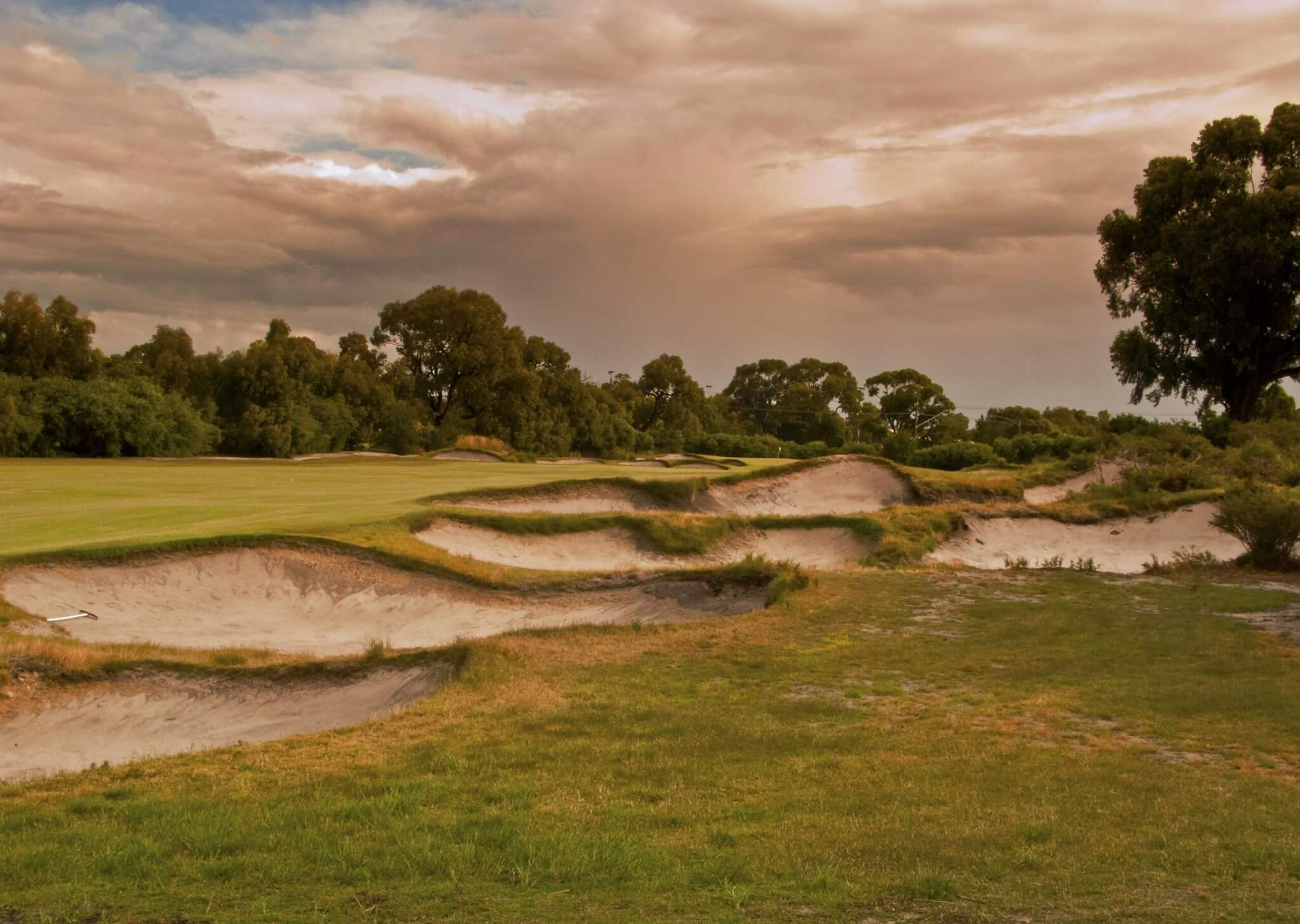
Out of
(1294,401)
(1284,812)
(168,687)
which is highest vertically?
(1294,401)

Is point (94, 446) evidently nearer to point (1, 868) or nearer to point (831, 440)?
point (1, 868)

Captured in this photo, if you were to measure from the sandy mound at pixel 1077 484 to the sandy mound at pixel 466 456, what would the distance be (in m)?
28.0

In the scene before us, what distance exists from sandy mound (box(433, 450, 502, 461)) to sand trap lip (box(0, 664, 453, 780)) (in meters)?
38.7

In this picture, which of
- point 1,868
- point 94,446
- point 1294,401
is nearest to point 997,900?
point 1,868

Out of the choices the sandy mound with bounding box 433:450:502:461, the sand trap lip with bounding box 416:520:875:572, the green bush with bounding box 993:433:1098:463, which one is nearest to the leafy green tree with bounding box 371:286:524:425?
the sandy mound with bounding box 433:450:502:461

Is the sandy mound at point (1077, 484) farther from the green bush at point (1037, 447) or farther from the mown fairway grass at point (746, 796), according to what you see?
the mown fairway grass at point (746, 796)

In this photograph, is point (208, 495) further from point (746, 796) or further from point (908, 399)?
point (908, 399)

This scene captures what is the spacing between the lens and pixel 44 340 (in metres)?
52.9

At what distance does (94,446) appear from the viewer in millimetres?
46812

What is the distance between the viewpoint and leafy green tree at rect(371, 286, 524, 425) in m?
65.3

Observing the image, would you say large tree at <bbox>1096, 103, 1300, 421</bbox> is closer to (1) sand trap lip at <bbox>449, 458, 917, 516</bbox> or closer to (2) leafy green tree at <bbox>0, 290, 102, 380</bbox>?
(1) sand trap lip at <bbox>449, 458, 917, 516</bbox>

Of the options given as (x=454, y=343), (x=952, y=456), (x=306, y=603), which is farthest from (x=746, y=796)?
(x=454, y=343)

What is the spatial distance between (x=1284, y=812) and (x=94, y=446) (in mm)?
50114

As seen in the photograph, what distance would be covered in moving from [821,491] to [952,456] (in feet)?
67.6
